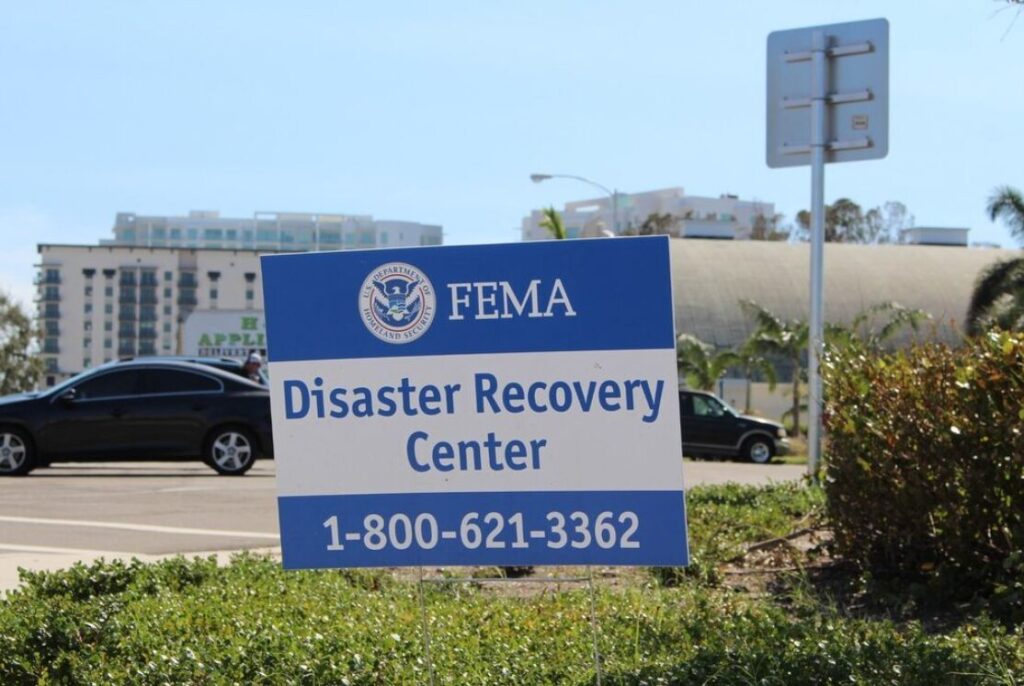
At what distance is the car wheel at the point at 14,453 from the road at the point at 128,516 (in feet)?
0.80

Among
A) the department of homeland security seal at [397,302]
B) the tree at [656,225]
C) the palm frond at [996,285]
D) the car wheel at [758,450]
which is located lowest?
the car wheel at [758,450]

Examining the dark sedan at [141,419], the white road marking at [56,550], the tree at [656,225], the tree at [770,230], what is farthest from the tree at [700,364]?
the tree at [770,230]

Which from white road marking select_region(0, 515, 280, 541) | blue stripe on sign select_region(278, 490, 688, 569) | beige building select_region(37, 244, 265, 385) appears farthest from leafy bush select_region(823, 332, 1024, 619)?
beige building select_region(37, 244, 265, 385)

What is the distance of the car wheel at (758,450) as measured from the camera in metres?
30.0

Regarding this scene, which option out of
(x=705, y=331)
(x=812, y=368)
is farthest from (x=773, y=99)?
(x=705, y=331)

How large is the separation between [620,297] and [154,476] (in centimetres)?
1422

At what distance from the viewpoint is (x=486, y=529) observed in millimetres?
4633

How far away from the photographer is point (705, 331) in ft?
196

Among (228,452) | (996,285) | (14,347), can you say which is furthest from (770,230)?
(228,452)

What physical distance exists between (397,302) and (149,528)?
7789mm

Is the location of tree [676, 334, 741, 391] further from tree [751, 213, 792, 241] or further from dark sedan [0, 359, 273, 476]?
tree [751, 213, 792, 241]

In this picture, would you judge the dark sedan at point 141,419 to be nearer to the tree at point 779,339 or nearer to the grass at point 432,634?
the grass at point 432,634

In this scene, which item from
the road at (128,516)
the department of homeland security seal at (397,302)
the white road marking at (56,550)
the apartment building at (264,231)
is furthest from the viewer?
the apartment building at (264,231)

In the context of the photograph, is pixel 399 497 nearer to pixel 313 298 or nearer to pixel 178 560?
pixel 313 298
